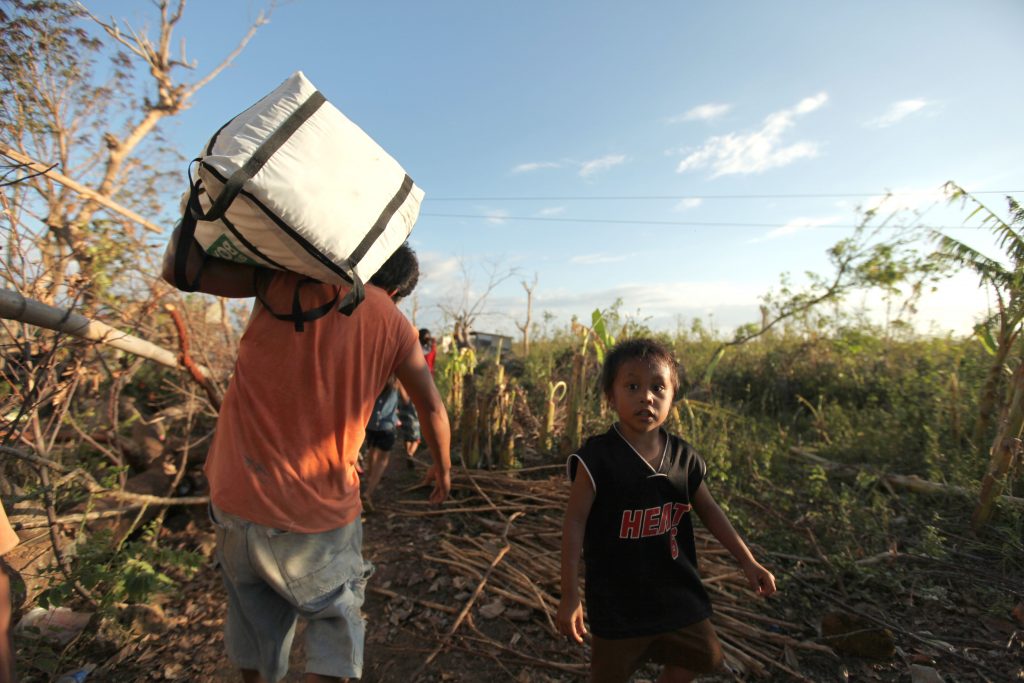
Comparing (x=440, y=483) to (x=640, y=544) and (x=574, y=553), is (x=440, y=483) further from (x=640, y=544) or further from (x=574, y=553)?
(x=640, y=544)

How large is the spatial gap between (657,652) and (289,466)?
1.36 m

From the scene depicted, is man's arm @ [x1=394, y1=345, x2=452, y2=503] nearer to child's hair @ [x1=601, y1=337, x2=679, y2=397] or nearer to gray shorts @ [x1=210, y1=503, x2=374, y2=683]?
gray shorts @ [x1=210, y1=503, x2=374, y2=683]

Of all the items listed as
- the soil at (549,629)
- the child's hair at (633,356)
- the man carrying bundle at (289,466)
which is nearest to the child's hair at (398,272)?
the man carrying bundle at (289,466)

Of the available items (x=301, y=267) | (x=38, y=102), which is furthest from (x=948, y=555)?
(x=38, y=102)

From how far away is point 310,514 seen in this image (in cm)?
150

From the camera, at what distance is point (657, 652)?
1.69m

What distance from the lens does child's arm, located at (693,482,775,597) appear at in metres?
1.70

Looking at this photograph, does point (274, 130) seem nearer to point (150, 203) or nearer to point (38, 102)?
point (38, 102)

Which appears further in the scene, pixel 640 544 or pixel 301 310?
pixel 640 544

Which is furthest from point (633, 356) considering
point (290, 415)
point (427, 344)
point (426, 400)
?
point (427, 344)

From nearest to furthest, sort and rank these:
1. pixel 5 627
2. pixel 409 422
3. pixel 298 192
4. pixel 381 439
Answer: pixel 5 627, pixel 298 192, pixel 381 439, pixel 409 422

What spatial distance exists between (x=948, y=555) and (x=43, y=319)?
5056 millimetres

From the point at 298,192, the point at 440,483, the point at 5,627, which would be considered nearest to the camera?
the point at 5,627

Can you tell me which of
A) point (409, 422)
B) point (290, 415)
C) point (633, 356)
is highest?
point (633, 356)
